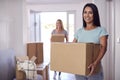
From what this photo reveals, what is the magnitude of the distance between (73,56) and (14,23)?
243cm

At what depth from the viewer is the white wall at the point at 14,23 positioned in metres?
3.75

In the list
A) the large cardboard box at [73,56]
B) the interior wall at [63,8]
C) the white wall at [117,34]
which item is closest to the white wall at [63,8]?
the interior wall at [63,8]

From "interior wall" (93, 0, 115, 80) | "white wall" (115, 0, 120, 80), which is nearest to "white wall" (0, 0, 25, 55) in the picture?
"interior wall" (93, 0, 115, 80)

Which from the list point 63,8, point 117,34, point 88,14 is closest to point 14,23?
point 117,34

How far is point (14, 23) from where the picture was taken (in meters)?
3.85

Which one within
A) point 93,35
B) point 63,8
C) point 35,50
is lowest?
point 35,50

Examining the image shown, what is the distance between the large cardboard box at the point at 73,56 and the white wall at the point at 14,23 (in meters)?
2.19

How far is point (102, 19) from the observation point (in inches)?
169

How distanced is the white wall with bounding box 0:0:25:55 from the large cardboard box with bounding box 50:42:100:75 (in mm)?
2187

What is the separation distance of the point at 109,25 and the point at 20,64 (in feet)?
6.94

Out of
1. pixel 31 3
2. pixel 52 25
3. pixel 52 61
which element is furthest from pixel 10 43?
pixel 52 25

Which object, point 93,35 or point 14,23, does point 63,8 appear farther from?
point 93,35

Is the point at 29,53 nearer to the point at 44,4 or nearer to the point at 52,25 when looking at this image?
the point at 44,4

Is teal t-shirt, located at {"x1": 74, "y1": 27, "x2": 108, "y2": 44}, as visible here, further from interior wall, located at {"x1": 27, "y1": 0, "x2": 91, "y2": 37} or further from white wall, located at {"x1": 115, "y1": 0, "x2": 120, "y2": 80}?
interior wall, located at {"x1": 27, "y1": 0, "x2": 91, "y2": 37}
